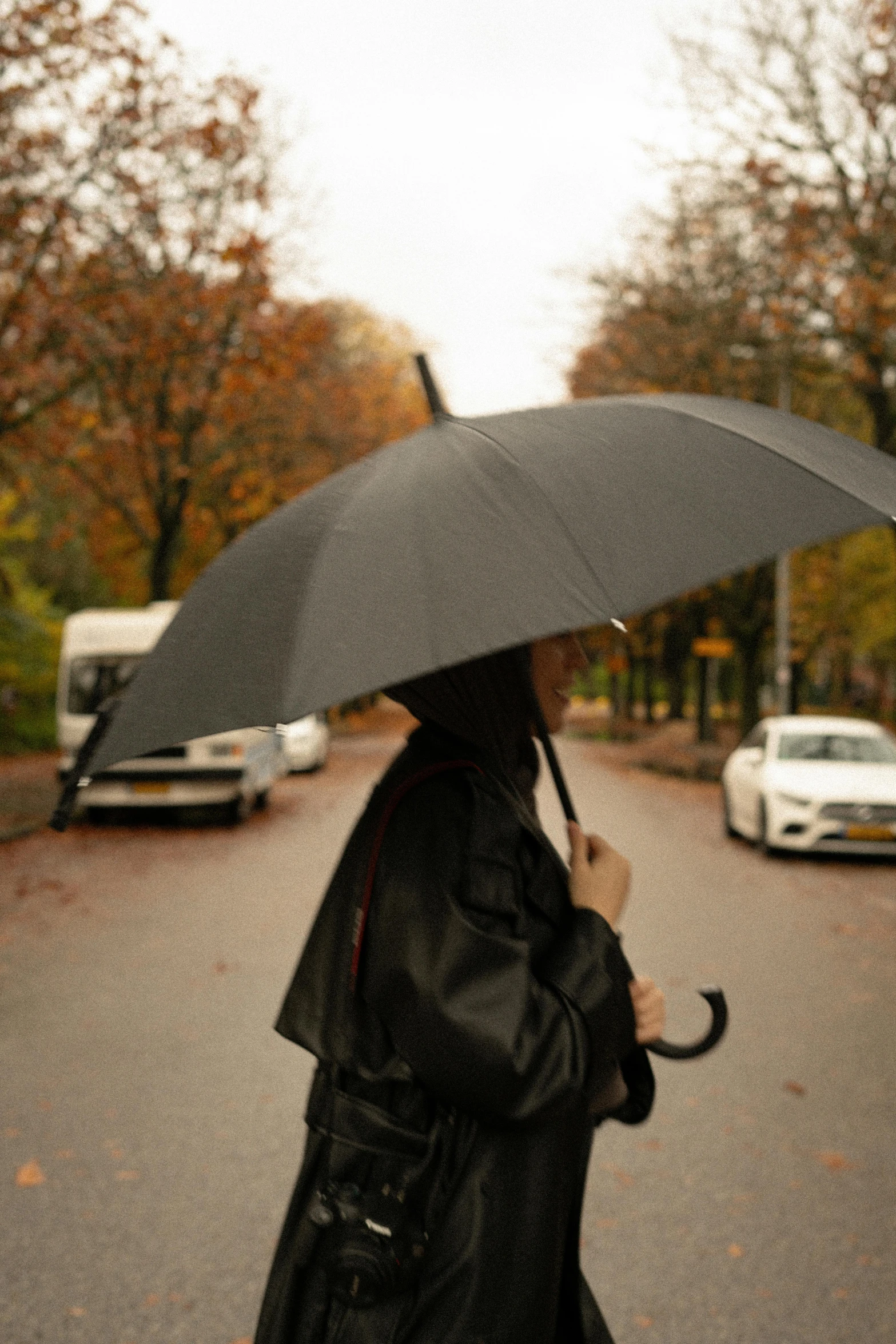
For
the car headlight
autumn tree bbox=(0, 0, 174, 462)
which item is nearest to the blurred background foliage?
autumn tree bbox=(0, 0, 174, 462)

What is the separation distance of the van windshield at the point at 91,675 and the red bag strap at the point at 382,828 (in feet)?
47.4

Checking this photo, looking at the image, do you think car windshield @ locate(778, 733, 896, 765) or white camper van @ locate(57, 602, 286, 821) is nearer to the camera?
car windshield @ locate(778, 733, 896, 765)

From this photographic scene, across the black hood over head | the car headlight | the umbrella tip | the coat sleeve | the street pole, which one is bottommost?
the street pole

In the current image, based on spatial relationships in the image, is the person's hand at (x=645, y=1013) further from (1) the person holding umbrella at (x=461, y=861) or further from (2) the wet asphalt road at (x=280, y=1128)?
(2) the wet asphalt road at (x=280, y=1128)

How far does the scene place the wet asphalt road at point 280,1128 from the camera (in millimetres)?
3660

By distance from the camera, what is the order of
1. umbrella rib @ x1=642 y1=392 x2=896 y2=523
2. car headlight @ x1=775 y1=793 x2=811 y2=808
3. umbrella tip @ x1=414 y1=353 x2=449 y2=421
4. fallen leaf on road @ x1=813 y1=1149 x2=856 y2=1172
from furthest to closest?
car headlight @ x1=775 y1=793 x2=811 y2=808 < fallen leaf on road @ x1=813 y1=1149 x2=856 y2=1172 < umbrella tip @ x1=414 y1=353 x2=449 y2=421 < umbrella rib @ x1=642 y1=392 x2=896 y2=523

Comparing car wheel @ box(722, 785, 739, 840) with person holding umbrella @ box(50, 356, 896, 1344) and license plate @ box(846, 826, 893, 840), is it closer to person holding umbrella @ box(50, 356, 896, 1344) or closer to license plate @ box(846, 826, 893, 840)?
license plate @ box(846, 826, 893, 840)

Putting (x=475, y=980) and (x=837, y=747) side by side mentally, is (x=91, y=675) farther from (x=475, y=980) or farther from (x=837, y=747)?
(x=475, y=980)

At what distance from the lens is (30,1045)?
6230 mm

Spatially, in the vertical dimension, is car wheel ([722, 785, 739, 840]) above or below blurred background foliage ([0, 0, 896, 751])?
below

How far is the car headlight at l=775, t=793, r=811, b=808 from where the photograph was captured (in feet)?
41.2

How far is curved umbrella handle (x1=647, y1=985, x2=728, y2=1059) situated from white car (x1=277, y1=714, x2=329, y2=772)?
68.0 feet

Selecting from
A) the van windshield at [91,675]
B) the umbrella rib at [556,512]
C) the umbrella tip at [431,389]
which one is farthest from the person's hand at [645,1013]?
the van windshield at [91,675]

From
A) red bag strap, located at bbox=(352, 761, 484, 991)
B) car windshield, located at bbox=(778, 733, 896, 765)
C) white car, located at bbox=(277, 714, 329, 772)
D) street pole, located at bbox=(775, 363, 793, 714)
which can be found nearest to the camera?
red bag strap, located at bbox=(352, 761, 484, 991)
